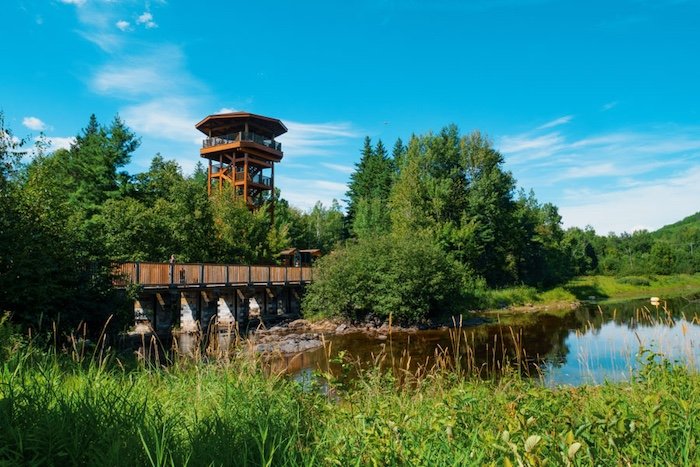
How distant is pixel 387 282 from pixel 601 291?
3095 centimetres

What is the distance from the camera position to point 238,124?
38.3 metres

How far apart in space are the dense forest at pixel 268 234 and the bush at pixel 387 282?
0.26 ft

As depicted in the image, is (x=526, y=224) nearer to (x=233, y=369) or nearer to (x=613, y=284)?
(x=613, y=284)

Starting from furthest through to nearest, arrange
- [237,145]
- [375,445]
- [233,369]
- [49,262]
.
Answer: [237,145]
[49,262]
[233,369]
[375,445]

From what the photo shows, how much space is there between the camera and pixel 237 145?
36.2m

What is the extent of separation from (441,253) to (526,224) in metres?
22.9

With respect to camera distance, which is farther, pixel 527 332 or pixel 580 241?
pixel 580 241

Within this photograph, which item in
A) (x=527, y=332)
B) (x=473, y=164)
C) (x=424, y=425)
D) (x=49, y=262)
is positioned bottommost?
(x=527, y=332)

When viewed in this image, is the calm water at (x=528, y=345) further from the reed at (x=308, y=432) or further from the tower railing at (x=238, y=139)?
the tower railing at (x=238, y=139)

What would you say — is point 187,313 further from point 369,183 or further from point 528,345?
point 369,183

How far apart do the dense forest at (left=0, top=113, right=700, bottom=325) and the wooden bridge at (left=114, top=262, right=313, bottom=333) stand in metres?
1.86

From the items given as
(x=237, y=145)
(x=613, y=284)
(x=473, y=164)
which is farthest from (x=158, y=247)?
(x=613, y=284)

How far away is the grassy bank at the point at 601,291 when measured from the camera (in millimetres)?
36594

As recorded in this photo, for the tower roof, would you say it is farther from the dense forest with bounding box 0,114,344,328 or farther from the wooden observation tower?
the dense forest with bounding box 0,114,344,328
